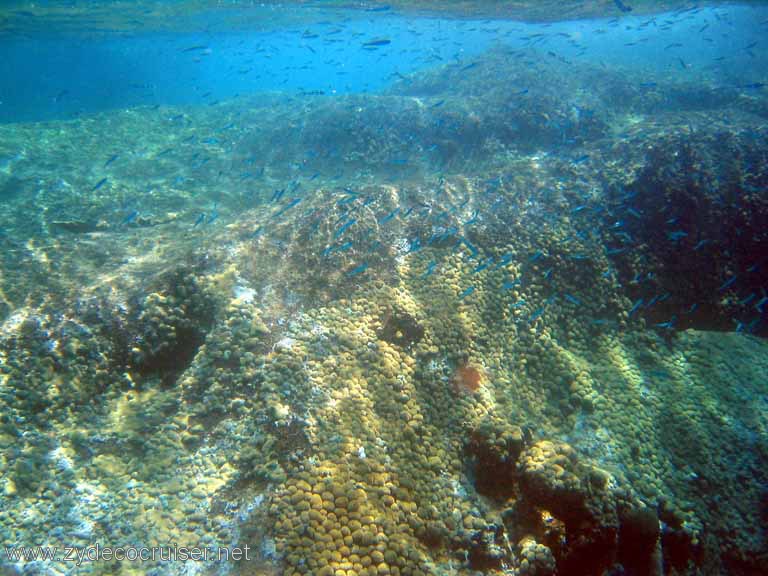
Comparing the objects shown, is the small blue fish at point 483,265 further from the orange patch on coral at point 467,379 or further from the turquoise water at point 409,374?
the orange patch on coral at point 467,379

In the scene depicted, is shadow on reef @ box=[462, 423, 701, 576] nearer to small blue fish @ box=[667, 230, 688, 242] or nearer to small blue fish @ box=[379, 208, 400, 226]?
small blue fish @ box=[379, 208, 400, 226]

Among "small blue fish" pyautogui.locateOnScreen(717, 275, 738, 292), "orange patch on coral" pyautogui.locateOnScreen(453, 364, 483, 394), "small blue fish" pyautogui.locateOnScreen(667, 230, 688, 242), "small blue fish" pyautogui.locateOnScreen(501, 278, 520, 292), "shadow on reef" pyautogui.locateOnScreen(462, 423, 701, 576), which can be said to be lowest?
"shadow on reef" pyautogui.locateOnScreen(462, 423, 701, 576)

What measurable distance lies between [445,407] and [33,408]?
584cm

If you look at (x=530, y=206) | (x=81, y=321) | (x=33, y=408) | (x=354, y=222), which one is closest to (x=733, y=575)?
(x=530, y=206)

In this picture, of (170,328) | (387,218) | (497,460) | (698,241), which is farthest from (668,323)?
(170,328)

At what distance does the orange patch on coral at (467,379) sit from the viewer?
5.50m

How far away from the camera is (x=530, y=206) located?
28.5 feet

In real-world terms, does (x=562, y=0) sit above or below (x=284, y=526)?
above

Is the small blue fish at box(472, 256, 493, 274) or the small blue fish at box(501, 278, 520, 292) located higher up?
the small blue fish at box(472, 256, 493, 274)

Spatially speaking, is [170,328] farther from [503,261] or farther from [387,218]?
[503,261]

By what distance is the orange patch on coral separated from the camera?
18.0 feet

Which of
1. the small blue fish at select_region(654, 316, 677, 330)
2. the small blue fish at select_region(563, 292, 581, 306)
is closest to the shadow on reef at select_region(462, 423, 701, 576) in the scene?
the small blue fish at select_region(563, 292, 581, 306)

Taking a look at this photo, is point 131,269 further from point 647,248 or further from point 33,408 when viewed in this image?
point 647,248

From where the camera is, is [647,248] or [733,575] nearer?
[733,575]
